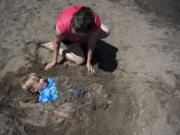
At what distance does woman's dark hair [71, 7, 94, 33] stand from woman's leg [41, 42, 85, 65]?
2.33 ft

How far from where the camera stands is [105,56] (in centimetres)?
434

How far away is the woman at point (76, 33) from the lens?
3.39m

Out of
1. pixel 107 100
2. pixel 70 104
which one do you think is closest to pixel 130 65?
pixel 107 100

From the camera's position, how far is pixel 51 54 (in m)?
4.23

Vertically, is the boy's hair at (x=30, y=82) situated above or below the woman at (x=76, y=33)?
below

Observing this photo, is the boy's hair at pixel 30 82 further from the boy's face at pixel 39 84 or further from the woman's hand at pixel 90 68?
the woman's hand at pixel 90 68

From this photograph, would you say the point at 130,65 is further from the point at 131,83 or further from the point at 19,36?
the point at 19,36

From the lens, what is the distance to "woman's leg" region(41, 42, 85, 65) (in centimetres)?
410

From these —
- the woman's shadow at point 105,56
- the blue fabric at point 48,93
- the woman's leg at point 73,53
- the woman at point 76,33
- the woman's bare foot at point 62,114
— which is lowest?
the woman's bare foot at point 62,114

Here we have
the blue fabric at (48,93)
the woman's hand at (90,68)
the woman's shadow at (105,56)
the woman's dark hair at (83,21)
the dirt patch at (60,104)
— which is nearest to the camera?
the woman's dark hair at (83,21)

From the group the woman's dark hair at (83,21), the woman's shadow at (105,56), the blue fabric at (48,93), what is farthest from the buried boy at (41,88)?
the woman's dark hair at (83,21)

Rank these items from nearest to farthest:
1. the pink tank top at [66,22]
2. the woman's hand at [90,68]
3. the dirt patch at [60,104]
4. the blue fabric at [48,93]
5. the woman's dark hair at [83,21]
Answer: the woman's dark hair at [83,21] < the dirt patch at [60,104] < the pink tank top at [66,22] < the blue fabric at [48,93] < the woman's hand at [90,68]

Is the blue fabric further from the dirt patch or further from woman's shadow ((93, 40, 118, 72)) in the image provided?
→ woman's shadow ((93, 40, 118, 72))

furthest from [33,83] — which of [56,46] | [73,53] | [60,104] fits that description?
[73,53]
